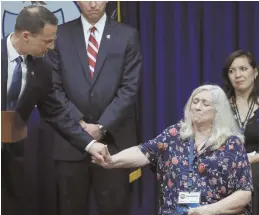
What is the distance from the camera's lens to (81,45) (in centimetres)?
389

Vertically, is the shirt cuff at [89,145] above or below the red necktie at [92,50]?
below

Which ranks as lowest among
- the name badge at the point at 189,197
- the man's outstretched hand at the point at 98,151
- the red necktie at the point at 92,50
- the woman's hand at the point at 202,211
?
the woman's hand at the point at 202,211

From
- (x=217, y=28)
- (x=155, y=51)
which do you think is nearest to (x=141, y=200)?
(x=155, y=51)

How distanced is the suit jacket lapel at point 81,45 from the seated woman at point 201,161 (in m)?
0.74

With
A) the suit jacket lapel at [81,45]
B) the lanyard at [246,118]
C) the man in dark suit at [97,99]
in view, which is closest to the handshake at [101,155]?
the man in dark suit at [97,99]

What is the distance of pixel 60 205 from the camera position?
3.90 meters

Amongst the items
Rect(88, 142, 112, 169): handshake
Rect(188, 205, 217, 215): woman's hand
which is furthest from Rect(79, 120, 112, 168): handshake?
Rect(188, 205, 217, 215): woman's hand

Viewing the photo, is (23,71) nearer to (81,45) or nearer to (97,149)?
(97,149)

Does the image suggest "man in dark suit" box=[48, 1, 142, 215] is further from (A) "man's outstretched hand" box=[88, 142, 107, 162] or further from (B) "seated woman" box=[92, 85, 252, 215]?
(B) "seated woman" box=[92, 85, 252, 215]

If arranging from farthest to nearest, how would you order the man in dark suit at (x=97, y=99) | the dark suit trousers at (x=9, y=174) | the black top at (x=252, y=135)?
1. the black top at (x=252, y=135)
2. the man in dark suit at (x=97, y=99)
3. the dark suit trousers at (x=9, y=174)

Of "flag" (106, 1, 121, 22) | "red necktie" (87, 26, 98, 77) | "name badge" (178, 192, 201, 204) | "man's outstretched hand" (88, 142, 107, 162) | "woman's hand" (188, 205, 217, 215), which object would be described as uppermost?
"flag" (106, 1, 121, 22)

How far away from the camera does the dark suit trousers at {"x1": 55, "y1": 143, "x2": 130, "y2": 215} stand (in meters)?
3.78

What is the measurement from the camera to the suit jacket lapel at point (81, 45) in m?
3.85

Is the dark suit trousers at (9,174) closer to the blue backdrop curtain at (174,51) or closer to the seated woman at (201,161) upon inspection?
the seated woman at (201,161)
